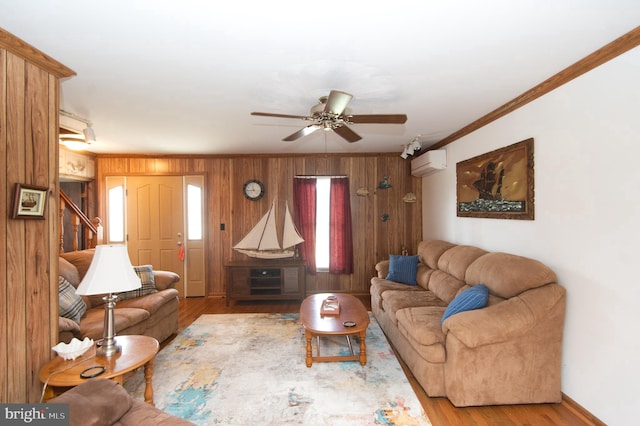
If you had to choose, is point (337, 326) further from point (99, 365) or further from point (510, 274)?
point (99, 365)

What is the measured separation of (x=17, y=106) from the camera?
1668 millimetres

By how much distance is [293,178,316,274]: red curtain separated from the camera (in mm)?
4906

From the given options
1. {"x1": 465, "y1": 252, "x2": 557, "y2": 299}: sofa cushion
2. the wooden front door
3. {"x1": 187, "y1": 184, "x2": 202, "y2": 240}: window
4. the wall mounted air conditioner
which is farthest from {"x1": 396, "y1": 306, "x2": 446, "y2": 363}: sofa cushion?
the wooden front door

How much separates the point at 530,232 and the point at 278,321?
289cm

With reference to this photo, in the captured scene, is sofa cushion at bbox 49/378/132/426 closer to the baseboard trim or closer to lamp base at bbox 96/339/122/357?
lamp base at bbox 96/339/122/357

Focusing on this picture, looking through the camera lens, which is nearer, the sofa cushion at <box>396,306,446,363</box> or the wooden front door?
the sofa cushion at <box>396,306,446,363</box>

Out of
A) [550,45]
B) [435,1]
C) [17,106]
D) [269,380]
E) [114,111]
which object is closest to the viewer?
[435,1]

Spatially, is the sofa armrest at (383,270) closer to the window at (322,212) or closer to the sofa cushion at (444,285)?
the sofa cushion at (444,285)

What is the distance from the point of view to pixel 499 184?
2.93 meters

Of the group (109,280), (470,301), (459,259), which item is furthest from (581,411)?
(109,280)

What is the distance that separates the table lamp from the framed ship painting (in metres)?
3.11

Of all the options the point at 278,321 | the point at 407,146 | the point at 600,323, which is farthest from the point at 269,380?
the point at 407,146

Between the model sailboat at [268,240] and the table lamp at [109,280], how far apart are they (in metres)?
2.72

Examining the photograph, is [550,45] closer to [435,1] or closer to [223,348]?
[435,1]
